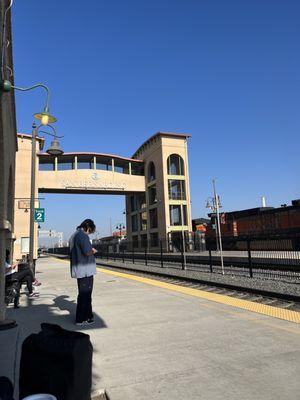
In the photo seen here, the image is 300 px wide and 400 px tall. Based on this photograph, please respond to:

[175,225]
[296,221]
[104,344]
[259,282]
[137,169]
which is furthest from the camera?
[137,169]

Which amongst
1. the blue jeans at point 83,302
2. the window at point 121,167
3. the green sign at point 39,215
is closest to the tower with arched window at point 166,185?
the window at point 121,167

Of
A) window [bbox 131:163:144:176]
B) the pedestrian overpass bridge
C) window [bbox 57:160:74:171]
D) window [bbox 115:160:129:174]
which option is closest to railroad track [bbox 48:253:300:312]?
the pedestrian overpass bridge

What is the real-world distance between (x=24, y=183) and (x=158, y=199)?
2082 cm

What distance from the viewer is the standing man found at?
672 centimetres

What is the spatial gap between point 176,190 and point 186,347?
49589mm

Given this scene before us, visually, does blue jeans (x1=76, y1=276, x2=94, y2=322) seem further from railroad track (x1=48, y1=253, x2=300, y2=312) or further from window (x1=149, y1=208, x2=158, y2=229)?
window (x1=149, y1=208, x2=158, y2=229)

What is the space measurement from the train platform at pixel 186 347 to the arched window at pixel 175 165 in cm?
4583

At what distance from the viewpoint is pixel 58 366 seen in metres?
2.68

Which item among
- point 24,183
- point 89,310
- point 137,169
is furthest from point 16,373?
point 137,169

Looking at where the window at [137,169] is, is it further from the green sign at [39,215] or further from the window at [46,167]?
the green sign at [39,215]

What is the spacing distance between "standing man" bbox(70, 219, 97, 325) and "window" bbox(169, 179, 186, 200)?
4670 cm

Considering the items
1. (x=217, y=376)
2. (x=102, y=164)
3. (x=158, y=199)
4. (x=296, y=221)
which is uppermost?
(x=102, y=164)

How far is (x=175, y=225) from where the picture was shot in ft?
174

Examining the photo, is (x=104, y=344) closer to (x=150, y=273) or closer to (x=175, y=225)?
(x=150, y=273)
